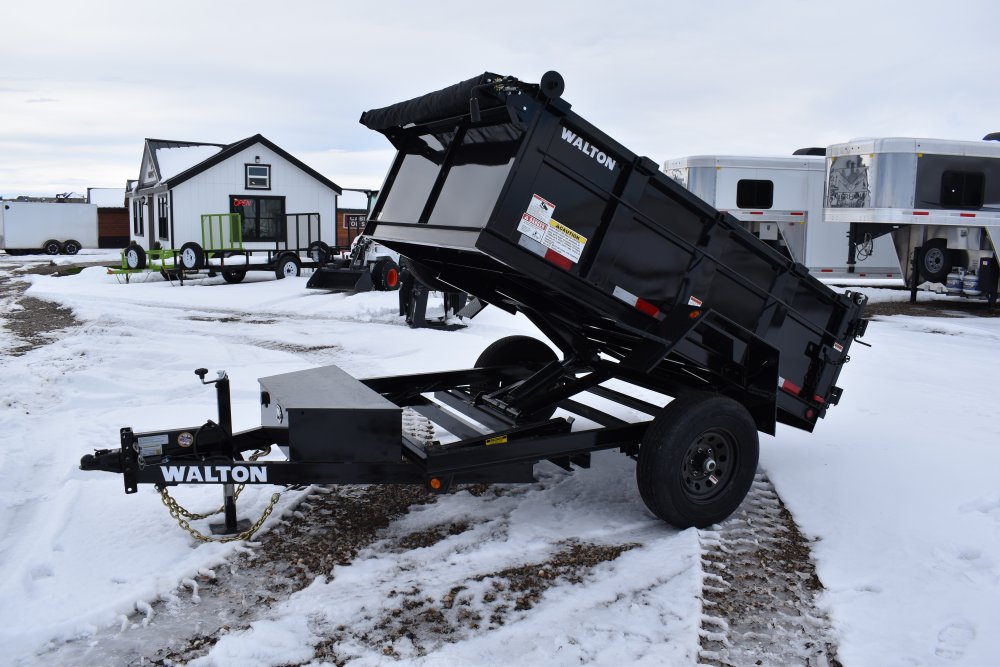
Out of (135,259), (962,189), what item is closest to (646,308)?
(962,189)

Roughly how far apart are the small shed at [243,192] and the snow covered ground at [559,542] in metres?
18.5

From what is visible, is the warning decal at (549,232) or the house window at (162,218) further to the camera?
the house window at (162,218)

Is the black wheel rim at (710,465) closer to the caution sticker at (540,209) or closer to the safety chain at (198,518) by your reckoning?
the caution sticker at (540,209)

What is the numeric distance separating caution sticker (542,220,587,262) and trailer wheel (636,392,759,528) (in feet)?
3.56

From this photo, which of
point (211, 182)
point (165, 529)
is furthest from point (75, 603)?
point (211, 182)

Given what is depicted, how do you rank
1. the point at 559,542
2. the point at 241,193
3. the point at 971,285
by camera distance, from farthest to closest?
the point at 241,193 < the point at 971,285 < the point at 559,542

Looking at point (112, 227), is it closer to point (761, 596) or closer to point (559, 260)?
point (559, 260)

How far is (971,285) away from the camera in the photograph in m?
17.1

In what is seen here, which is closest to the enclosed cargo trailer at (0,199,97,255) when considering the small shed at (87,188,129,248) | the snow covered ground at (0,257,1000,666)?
the small shed at (87,188,129,248)

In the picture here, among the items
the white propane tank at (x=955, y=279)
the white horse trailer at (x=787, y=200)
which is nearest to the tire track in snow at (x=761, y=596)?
the white horse trailer at (x=787, y=200)

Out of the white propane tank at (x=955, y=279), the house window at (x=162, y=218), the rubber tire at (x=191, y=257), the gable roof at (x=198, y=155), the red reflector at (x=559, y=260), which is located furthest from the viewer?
the house window at (x=162, y=218)

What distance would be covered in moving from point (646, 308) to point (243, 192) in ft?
81.7

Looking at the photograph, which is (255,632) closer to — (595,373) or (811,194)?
(595,373)

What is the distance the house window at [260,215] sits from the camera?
27.1 meters
